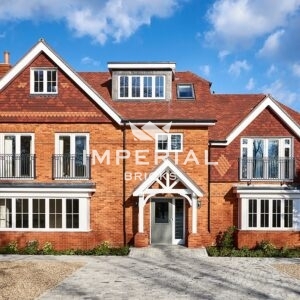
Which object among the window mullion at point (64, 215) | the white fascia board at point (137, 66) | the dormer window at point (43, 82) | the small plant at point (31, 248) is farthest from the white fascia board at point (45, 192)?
the white fascia board at point (137, 66)

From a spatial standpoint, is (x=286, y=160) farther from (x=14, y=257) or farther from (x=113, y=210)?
(x=14, y=257)

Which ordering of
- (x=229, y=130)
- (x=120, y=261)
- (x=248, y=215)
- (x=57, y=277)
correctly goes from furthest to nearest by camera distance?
1. (x=229, y=130)
2. (x=248, y=215)
3. (x=120, y=261)
4. (x=57, y=277)

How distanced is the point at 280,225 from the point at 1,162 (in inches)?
542

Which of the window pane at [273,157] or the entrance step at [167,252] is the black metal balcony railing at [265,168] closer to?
the window pane at [273,157]

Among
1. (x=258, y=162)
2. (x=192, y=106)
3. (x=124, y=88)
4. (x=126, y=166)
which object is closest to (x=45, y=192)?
(x=126, y=166)

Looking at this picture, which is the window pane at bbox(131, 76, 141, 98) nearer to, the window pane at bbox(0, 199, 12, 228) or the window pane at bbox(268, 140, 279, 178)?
the window pane at bbox(268, 140, 279, 178)

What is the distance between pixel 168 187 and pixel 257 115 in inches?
225

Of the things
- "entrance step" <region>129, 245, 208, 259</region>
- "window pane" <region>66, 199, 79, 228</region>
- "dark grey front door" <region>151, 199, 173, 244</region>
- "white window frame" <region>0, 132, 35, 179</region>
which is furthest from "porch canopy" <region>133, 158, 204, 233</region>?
"white window frame" <region>0, 132, 35, 179</region>

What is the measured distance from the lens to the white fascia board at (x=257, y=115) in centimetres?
2203

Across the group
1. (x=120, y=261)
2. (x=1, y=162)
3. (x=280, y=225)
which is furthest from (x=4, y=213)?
(x=280, y=225)

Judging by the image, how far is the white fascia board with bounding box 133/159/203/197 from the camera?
2084 centimetres

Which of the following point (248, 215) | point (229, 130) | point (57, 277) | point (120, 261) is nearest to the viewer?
point (57, 277)

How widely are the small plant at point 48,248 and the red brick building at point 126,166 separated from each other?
0.60 m

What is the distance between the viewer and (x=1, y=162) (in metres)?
22.0
